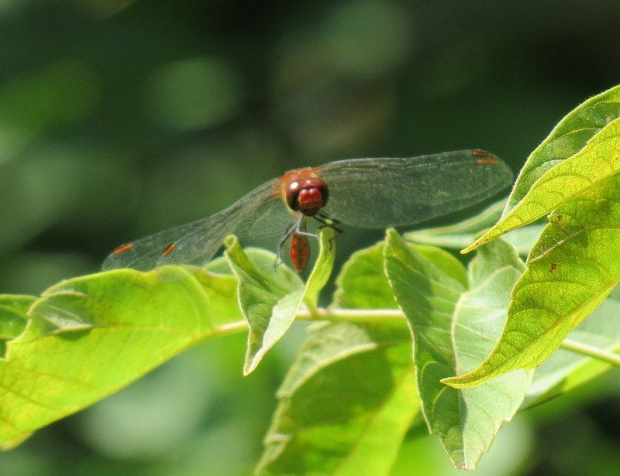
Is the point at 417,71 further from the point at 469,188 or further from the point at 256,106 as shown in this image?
the point at 469,188

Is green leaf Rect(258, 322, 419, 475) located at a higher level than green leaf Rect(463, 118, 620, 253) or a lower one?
lower

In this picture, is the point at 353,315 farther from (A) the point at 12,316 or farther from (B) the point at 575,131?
(B) the point at 575,131

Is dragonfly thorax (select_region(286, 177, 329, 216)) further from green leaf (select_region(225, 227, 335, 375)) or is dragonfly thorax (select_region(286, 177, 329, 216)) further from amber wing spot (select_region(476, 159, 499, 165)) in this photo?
green leaf (select_region(225, 227, 335, 375))

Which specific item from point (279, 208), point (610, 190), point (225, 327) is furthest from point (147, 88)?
point (610, 190)

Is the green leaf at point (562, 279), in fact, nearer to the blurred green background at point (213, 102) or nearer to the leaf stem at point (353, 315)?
the leaf stem at point (353, 315)

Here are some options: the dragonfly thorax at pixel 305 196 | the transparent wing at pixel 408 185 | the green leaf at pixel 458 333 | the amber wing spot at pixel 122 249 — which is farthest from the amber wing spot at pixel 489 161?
the amber wing spot at pixel 122 249

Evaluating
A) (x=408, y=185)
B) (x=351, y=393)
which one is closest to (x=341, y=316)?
(x=351, y=393)

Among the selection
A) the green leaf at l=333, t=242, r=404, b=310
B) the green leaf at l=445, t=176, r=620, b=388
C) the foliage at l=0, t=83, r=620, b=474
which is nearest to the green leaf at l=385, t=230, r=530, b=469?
the foliage at l=0, t=83, r=620, b=474
